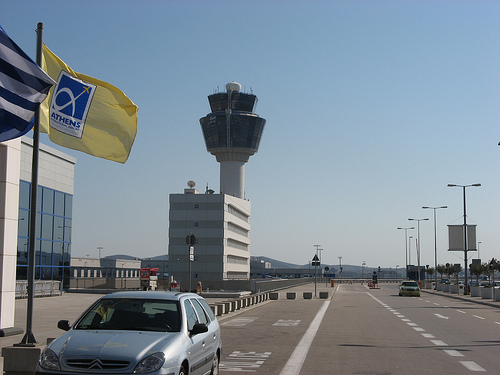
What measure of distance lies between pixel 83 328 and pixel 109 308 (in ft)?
1.76

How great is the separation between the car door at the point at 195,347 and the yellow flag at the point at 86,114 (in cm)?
511

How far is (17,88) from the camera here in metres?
11.1

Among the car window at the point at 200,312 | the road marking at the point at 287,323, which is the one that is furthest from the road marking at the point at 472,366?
the road marking at the point at 287,323

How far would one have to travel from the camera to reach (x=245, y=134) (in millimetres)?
135500

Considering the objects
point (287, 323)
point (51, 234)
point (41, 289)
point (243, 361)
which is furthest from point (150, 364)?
point (51, 234)

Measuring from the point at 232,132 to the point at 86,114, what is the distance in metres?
122

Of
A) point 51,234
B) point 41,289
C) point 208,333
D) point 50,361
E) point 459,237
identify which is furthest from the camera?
point 459,237

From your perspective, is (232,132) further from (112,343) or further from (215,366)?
(112,343)

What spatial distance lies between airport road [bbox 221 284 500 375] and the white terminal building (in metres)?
58.3

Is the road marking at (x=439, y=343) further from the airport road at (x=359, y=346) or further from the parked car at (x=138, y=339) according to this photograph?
the parked car at (x=138, y=339)

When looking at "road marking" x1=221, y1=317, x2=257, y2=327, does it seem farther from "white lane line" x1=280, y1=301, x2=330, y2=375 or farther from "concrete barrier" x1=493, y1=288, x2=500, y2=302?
"concrete barrier" x1=493, y1=288, x2=500, y2=302

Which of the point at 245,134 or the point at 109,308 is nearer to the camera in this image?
the point at 109,308

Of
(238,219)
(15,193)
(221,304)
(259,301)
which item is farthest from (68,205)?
(238,219)

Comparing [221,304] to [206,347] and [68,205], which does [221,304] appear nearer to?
[206,347]
